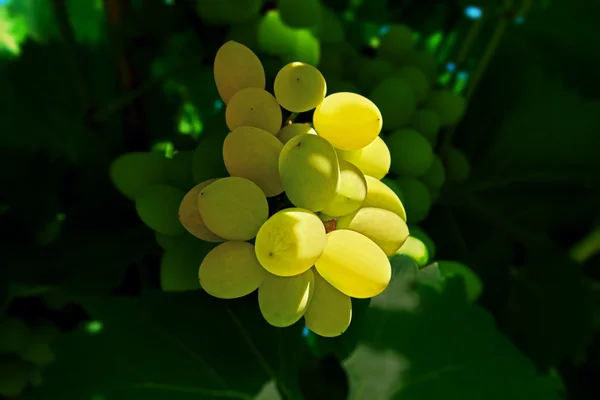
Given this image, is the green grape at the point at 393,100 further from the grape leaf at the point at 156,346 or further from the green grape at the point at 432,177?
the grape leaf at the point at 156,346

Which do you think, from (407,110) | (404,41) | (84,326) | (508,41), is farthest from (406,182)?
(508,41)

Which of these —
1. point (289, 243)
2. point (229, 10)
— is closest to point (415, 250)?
point (289, 243)

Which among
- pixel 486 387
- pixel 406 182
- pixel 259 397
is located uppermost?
pixel 406 182

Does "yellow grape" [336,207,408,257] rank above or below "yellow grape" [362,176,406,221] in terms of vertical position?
below

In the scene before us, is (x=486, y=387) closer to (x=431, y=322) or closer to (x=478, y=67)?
(x=431, y=322)

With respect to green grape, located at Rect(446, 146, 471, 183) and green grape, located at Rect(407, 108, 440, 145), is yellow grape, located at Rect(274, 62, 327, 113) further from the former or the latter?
green grape, located at Rect(446, 146, 471, 183)

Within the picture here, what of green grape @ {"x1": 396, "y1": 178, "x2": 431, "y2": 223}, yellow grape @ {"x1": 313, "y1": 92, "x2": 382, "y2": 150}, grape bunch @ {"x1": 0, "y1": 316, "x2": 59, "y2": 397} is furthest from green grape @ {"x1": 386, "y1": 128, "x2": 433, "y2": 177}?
grape bunch @ {"x1": 0, "y1": 316, "x2": 59, "y2": 397}
